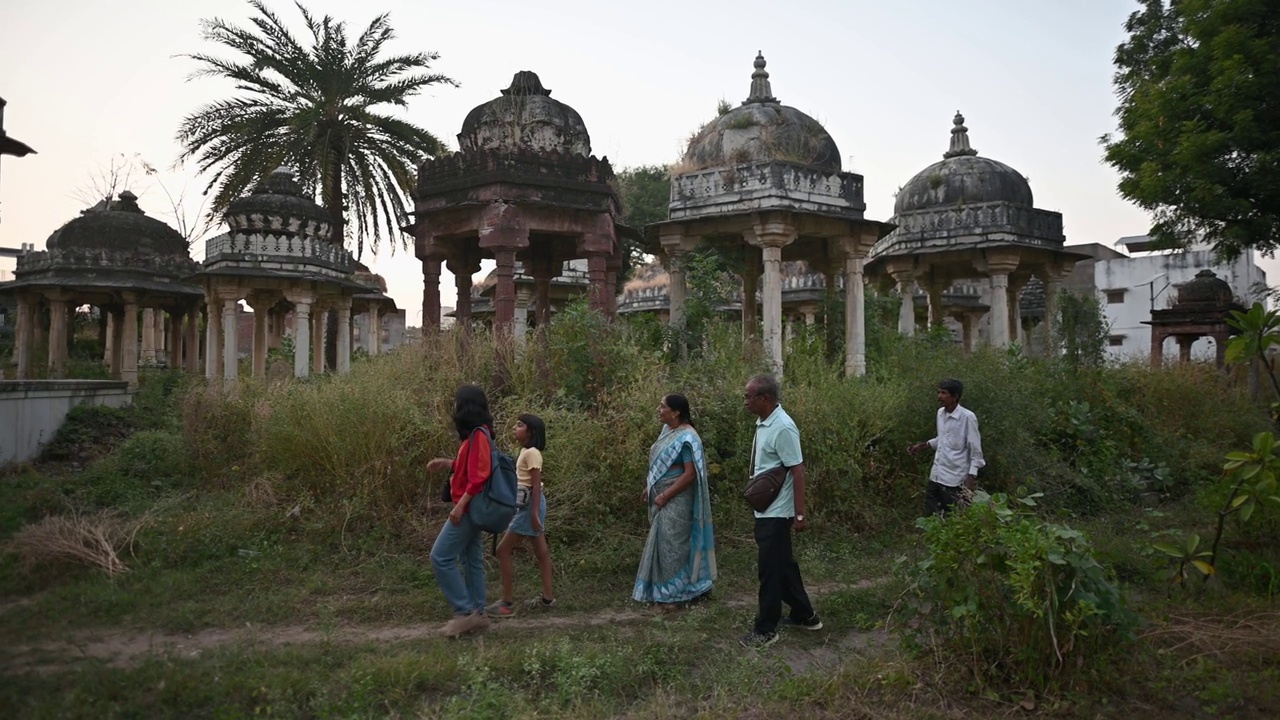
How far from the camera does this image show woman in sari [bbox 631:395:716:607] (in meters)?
5.33

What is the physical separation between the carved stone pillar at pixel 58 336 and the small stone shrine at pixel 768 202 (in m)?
12.9

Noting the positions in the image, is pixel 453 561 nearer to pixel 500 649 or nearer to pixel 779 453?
pixel 500 649

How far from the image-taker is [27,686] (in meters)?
3.44

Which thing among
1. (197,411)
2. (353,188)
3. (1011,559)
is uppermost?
(353,188)

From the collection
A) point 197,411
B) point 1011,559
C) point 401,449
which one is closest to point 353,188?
point 197,411

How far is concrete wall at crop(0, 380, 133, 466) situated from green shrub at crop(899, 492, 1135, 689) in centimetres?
1069

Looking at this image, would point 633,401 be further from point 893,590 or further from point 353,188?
point 353,188

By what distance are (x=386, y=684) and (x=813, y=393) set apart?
5.51 meters

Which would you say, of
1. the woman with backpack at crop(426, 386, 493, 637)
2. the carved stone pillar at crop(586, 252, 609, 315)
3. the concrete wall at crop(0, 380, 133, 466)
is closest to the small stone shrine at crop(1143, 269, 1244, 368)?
the carved stone pillar at crop(586, 252, 609, 315)

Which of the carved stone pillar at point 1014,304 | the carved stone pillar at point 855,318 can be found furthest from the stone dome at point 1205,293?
the carved stone pillar at point 855,318

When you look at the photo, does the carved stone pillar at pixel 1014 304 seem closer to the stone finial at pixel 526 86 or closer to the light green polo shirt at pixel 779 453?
the stone finial at pixel 526 86

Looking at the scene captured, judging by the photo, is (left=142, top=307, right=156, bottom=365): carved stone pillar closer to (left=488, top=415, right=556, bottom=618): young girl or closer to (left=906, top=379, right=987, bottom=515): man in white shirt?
(left=488, top=415, right=556, bottom=618): young girl

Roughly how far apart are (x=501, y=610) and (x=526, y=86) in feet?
25.5

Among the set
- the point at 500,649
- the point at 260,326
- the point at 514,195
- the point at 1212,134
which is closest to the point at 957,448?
the point at 500,649
